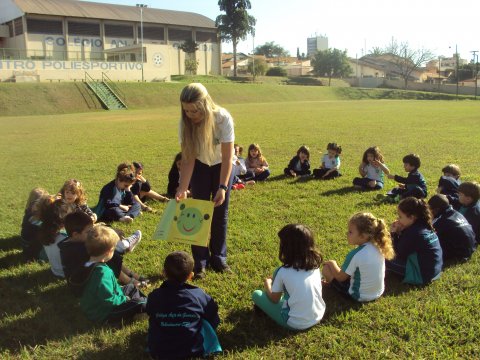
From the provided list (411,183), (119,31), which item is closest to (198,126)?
(411,183)

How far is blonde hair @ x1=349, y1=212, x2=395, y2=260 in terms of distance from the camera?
3.99 metres

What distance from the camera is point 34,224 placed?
5359mm

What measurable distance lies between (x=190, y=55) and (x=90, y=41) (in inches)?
679

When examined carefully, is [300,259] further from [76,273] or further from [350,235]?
[76,273]

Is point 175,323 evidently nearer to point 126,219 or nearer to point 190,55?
point 126,219

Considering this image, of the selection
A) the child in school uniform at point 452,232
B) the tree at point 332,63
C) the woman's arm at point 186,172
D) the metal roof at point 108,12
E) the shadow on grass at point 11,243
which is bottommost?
the shadow on grass at point 11,243

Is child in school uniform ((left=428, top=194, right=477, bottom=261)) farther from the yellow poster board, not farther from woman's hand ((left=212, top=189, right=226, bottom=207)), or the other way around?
the yellow poster board

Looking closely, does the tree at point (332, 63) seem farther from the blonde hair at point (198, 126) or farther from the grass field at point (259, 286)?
the blonde hair at point (198, 126)

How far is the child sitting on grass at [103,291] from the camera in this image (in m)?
3.88

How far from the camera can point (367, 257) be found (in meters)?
3.94

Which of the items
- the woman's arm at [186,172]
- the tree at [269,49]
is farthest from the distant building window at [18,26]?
the tree at [269,49]

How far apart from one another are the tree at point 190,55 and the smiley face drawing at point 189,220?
7431 cm

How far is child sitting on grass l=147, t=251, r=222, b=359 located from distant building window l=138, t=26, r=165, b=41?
76.3 meters

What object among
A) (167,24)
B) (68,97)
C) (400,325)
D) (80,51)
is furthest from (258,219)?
(167,24)
